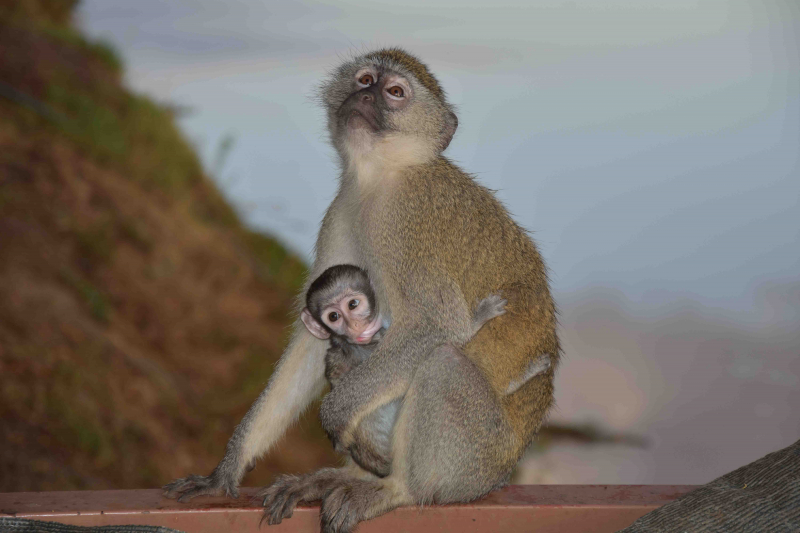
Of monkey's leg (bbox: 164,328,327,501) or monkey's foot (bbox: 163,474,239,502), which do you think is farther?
monkey's leg (bbox: 164,328,327,501)

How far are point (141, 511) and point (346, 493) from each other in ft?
1.92

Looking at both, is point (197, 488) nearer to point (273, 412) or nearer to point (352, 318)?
point (273, 412)

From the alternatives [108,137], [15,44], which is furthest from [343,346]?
[15,44]

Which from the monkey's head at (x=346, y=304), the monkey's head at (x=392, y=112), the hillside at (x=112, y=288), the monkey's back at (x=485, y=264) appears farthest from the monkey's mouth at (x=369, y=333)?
the hillside at (x=112, y=288)

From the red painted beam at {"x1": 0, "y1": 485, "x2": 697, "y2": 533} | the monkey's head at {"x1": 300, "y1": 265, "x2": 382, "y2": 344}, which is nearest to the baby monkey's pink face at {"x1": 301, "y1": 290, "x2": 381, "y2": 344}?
the monkey's head at {"x1": 300, "y1": 265, "x2": 382, "y2": 344}

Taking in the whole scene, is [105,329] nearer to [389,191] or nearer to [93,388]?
[93,388]

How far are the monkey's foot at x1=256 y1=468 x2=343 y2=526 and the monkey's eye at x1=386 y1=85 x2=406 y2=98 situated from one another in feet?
4.25

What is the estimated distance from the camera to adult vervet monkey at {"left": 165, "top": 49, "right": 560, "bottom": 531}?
239 centimetres

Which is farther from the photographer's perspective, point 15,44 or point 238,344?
point 15,44

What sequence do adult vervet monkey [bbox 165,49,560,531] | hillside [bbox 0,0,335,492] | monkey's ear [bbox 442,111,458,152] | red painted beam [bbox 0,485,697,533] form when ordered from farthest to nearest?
1. hillside [bbox 0,0,335,492]
2. monkey's ear [bbox 442,111,458,152]
3. adult vervet monkey [bbox 165,49,560,531]
4. red painted beam [bbox 0,485,697,533]

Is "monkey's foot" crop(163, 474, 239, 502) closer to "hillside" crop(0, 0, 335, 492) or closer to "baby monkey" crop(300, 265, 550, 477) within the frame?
"baby monkey" crop(300, 265, 550, 477)

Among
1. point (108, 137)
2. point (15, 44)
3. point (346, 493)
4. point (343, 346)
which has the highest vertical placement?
point (15, 44)

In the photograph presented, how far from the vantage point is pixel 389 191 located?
2680 millimetres

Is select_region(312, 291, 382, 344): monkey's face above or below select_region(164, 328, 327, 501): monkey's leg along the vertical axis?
above
